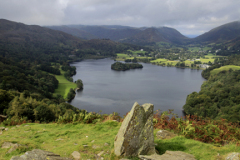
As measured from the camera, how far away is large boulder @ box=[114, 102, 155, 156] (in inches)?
230

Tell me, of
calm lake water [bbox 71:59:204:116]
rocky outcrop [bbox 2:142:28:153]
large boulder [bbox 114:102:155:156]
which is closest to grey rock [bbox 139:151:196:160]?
large boulder [bbox 114:102:155:156]

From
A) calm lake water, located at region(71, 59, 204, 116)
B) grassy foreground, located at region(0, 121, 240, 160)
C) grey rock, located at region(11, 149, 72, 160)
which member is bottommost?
calm lake water, located at region(71, 59, 204, 116)

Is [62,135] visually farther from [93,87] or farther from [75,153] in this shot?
[93,87]

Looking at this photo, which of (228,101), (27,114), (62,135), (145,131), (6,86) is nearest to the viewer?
(145,131)

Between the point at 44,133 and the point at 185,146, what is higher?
the point at 185,146

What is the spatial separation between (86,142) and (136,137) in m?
2.75

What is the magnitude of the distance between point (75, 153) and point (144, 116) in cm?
309

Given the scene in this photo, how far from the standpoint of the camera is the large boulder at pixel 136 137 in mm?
5854

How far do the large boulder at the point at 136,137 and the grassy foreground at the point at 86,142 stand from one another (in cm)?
48

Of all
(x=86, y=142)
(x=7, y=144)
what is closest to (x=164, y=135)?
(x=86, y=142)

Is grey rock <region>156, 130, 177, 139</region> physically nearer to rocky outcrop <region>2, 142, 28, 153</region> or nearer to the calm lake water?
rocky outcrop <region>2, 142, 28, 153</region>

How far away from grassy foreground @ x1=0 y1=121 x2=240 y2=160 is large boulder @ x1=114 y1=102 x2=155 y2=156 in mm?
477

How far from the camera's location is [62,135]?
29.7 feet

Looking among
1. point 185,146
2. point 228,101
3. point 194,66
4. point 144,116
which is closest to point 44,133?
point 144,116
